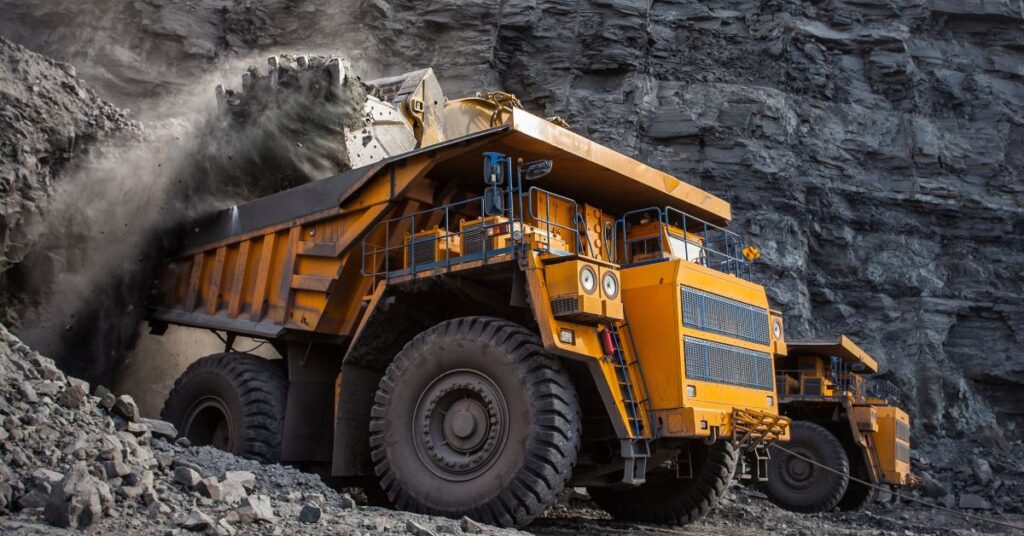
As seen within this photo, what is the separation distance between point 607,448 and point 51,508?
14.5ft

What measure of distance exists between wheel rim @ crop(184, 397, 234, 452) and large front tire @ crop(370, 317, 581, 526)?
2879 mm

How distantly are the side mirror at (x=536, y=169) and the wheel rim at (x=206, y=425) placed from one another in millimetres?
4426

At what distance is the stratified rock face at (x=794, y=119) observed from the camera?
21.9 metres

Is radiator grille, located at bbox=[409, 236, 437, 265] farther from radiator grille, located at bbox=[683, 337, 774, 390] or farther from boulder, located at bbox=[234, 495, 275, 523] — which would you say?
boulder, located at bbox=[234, 495, 275, 523]

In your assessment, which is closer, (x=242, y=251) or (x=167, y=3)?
(x=242, y=251)

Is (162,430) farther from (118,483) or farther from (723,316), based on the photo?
(723,316)

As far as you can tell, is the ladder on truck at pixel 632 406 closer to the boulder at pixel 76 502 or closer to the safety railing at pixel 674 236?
the safety railing at pixel 674 236

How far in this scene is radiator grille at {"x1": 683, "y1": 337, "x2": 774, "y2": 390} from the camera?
23.3ft

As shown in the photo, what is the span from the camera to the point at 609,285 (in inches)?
277

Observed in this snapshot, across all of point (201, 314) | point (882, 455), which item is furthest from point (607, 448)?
point (882, 455)

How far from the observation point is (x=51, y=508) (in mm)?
4570

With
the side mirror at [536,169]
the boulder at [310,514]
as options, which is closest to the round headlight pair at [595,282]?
the side mirror at [536,169]

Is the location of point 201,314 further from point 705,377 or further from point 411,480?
point 705,377

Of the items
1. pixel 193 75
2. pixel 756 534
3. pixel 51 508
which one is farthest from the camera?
pixel 193 75
